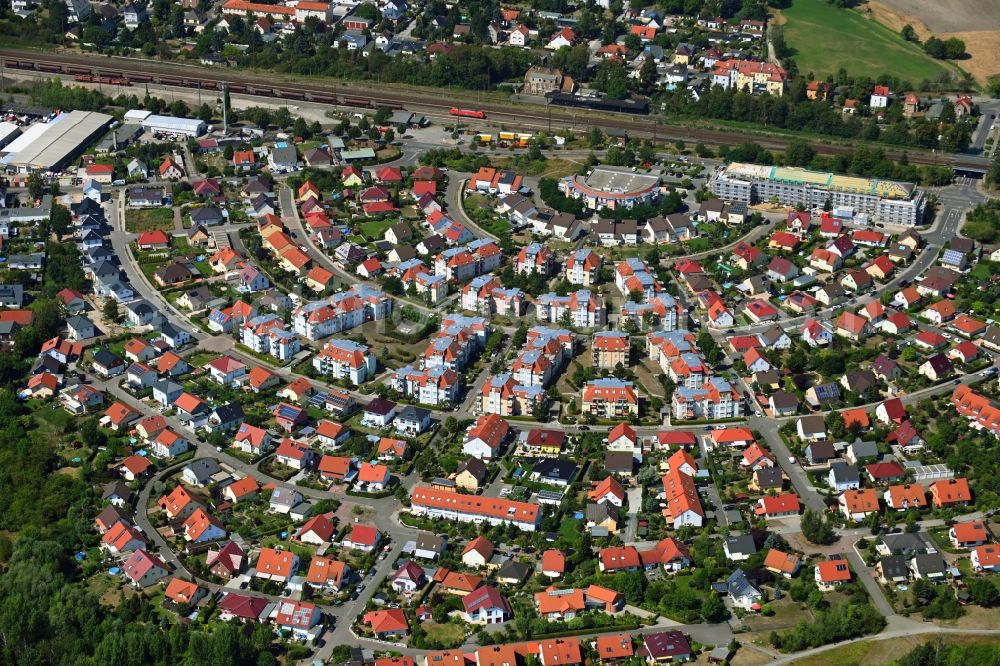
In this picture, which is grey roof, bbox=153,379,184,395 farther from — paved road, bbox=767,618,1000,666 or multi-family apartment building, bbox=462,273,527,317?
paved road, bbox=767,618,1000,666

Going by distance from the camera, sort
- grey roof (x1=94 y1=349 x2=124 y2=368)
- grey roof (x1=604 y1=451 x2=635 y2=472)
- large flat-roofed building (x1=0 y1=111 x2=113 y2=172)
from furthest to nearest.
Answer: large flat-roofed building (x1=0 y1=111 x2=113 y2=172) → grey roof (x1=94 y1=349 x2=124 y2=368) → grey roof (x1=604 y1=451 x2=635 y2=472)

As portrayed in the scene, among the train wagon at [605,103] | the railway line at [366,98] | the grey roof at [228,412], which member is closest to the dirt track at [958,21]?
the railway line at [366,98]

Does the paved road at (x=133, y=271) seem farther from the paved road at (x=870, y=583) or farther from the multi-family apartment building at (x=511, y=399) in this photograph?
the paved road at (x=870, y=583)

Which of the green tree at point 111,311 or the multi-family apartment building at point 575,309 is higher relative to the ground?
the multi-family apartment building at point 575,309

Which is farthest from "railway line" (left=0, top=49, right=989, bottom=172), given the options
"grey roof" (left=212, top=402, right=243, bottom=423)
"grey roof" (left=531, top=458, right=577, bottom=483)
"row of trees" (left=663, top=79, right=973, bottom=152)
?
"grey roof" (left=212, top=402, right=243, bottom=423)

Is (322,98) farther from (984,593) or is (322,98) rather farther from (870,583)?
(984,593)

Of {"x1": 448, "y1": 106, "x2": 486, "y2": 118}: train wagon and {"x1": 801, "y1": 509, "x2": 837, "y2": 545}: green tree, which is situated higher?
{"x1": 448, "y1": 106, "x2": 486, "y2": 118}: train wagon
